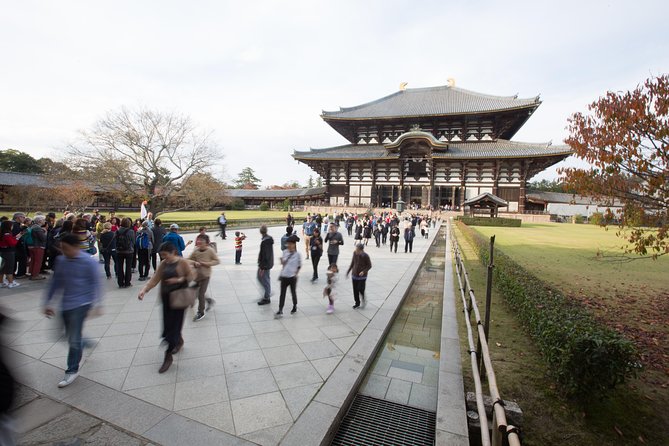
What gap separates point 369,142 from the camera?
42750 millimetres

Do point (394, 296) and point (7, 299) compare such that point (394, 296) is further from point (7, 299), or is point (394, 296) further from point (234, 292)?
point (7, 299)

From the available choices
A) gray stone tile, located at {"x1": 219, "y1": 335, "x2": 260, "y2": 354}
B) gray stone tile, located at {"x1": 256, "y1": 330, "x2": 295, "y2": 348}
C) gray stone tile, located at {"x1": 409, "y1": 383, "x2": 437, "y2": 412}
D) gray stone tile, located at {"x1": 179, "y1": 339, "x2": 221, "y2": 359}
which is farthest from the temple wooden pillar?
gray stone tile, located at {"x1": 409, "y1": 383, "x2": 437, "y2": 412}

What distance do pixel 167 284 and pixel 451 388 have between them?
371 centimetres

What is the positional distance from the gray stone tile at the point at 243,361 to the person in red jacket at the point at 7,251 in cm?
625

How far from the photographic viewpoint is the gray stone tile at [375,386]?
3.82 metres

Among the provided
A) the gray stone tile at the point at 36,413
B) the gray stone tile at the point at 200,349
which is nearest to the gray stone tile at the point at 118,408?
the gray stone tile at the point at 36,413

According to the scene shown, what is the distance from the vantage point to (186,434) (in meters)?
2.84

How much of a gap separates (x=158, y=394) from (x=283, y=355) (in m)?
1.56

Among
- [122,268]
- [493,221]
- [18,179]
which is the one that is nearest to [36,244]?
[122,268]

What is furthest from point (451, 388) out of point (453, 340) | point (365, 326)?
point (365, 326)

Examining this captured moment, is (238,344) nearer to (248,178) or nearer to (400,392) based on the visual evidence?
(400,392)

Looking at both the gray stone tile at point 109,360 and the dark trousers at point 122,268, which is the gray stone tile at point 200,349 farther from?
the dark trousers at point 122,268

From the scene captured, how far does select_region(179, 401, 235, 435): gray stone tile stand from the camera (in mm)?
2949

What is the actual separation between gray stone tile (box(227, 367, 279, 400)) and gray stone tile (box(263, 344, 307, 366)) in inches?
9.6
